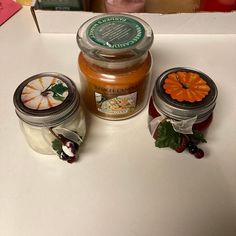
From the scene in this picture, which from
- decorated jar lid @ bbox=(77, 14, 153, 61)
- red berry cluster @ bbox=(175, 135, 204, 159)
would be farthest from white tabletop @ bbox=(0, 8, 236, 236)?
decorated jar lid @ bbox=(77, 14, 153, 61)

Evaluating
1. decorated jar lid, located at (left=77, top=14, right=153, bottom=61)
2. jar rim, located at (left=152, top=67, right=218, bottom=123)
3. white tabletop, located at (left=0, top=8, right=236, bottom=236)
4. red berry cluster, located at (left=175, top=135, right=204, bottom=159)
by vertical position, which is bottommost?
white tabletop, located at (left=0, top=8, right=236, bottom=236)

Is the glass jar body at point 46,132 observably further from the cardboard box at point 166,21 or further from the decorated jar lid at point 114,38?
the cardboard box at point 166,21

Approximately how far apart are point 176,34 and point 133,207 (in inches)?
15.0

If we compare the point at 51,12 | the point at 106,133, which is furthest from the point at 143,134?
the point at 51,12

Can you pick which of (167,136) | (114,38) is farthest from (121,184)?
(114,38)

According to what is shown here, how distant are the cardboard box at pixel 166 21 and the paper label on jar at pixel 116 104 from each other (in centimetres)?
20

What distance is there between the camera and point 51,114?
417 mm

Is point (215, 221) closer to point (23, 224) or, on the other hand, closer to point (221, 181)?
point (221, 181)

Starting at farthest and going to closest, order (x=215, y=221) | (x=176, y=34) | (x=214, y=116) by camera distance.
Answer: (x=176, y=34) < (x=214, y=116) < (x=215, y=221)

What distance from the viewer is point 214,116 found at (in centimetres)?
52

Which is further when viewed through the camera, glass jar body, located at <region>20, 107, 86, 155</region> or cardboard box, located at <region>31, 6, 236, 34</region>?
cardboard box, located at <region>31, 6, 236, 34</region>

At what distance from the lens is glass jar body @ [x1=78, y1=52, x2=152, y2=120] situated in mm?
461

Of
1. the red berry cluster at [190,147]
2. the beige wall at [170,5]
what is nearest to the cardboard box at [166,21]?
the beige wall at [170,5]

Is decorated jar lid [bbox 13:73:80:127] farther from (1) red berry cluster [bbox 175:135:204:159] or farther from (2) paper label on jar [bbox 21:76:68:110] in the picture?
(1) red berry cluster [bbox 175:135:204:159]
